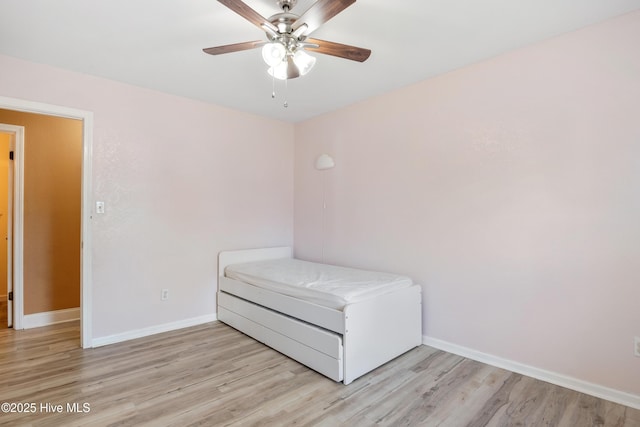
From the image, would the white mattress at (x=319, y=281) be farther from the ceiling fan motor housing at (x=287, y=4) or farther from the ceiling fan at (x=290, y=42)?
the ceiling fan motor housing at (x=287, y=4)

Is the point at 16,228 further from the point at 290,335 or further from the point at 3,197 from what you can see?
the point at 290,335

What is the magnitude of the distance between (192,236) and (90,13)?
2.08 meters

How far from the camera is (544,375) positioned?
2234 mm

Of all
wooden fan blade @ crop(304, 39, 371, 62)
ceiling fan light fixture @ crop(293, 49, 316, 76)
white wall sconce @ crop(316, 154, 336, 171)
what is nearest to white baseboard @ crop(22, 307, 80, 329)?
white wall sconce @ crop(316, 154, 336, 171)

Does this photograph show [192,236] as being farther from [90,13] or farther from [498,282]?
[498,282]

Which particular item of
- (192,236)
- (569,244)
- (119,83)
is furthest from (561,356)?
(119,83)

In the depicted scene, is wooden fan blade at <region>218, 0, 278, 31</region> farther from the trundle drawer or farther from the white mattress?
the trundle drawer

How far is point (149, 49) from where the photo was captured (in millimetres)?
2363

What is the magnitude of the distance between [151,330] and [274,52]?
2839 mm

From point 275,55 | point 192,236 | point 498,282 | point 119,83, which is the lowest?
point 498,282

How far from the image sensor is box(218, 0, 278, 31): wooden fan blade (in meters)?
1.43

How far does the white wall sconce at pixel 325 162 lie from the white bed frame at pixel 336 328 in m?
1.58

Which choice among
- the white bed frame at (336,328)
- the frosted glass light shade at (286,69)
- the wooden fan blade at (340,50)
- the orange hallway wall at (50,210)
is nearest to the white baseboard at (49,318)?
the orange hallway wall at (50,210)

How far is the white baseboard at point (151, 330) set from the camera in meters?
2.84
